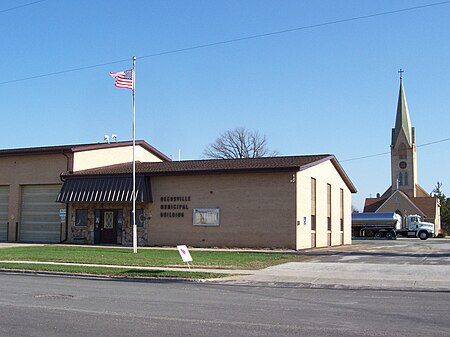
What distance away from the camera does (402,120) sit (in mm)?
118312

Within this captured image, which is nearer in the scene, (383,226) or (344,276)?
(344,276)

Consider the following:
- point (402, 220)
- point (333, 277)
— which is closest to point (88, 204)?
point (333, 277)

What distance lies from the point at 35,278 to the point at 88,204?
18.7 metres

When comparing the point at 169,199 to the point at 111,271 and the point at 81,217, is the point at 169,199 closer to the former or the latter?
the point at 81,217

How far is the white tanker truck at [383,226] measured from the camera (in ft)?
Answer: 211

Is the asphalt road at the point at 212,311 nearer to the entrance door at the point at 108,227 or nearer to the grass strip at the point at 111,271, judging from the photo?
the grass strip at the point at 111,271

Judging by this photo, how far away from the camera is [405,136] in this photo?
118 meters

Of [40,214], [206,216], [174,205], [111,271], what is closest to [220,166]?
[206,216]

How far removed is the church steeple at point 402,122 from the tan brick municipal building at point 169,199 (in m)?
80.4

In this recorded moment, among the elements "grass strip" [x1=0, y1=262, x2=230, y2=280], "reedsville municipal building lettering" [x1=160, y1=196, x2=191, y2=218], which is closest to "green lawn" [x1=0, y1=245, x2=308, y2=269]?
"grass strip" [x1=0, y1=262, x2=230, y2=280]

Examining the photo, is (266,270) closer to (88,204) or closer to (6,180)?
(88,204)

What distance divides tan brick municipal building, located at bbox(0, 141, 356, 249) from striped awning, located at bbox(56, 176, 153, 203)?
66 mm

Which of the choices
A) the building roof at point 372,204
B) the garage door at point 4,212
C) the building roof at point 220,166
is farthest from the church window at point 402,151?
the garage door at point 4,212

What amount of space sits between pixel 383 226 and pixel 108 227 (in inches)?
1432
